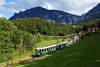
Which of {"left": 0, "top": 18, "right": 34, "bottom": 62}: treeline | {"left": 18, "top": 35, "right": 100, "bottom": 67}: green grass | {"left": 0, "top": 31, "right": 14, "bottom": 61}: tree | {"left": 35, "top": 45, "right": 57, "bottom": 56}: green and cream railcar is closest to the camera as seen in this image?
{"left": 18, "top": 35, "right": 100, "bottom": 67}: green grass

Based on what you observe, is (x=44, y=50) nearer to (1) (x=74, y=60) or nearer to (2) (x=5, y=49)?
(2) (x=5, y=49)

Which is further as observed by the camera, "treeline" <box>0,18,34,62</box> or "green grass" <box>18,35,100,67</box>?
"treeline" <box>0,18,34,62</box>

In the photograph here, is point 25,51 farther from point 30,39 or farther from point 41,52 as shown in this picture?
point 41,52

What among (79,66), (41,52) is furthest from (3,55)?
(79,66)

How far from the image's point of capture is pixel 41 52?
97.1 meters

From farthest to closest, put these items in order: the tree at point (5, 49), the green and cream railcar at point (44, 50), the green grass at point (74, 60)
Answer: the green and cream railcar at point (44, 50), the tree at point (5, 49), the green grass at point (74, 60)

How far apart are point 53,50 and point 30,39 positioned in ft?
62.4

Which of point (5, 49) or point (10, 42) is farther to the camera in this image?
point (10, 42)

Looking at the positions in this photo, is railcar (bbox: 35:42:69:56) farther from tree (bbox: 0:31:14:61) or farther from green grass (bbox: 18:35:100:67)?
green grass (bbox: 18:35:100:67)

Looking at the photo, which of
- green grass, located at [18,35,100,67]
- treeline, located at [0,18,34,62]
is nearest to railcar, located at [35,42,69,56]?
treeline, located at [0,18,34,62]

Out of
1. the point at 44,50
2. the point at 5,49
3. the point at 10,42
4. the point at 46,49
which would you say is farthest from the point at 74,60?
the point at 46,49

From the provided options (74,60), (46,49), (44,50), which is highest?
(46,49)

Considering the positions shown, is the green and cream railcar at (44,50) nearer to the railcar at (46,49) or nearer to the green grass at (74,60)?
the railcar at (46,49)

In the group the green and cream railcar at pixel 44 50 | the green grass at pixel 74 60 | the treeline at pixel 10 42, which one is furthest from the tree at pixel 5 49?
the green and cream railcar at pixel 44 50
